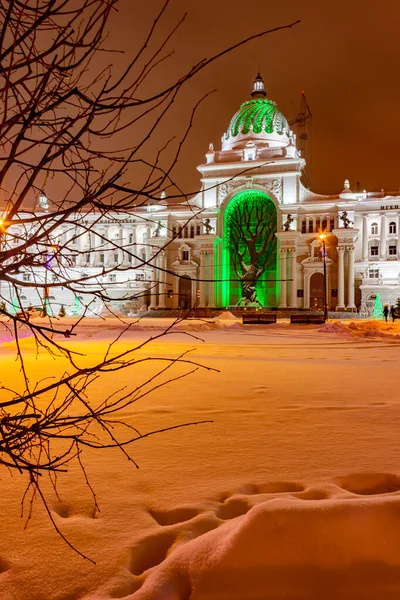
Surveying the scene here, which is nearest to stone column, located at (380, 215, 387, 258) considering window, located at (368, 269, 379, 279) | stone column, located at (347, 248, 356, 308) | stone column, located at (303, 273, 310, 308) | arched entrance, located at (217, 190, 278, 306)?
window, located at (368, 269, 379, 279)

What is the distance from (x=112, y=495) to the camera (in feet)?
10.2

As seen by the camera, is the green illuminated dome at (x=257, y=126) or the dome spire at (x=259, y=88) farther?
the dome spire at (x=259, y=88)

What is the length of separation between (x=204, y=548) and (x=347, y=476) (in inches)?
57.8

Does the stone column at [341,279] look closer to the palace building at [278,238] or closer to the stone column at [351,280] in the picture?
the palace building at [278,238]

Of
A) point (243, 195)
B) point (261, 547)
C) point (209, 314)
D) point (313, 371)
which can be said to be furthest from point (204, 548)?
point (243, 195)

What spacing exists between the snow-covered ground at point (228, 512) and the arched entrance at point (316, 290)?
44.4 m

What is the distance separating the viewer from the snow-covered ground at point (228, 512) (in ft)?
6.99

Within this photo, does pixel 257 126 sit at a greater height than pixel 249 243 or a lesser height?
greater

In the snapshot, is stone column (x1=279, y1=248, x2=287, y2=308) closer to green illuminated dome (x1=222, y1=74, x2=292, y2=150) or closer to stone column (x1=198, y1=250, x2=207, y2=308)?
stone column (x1=198, y1=250, x2=207, y2=308)

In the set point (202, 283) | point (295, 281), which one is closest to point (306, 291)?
point (295, 281)

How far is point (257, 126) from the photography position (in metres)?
56.4

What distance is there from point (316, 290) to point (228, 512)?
48.3 metres

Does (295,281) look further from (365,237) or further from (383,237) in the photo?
(383,237)

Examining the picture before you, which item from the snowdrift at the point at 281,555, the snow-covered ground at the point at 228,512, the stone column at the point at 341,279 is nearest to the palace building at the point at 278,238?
the stone column at the point at 341,279
